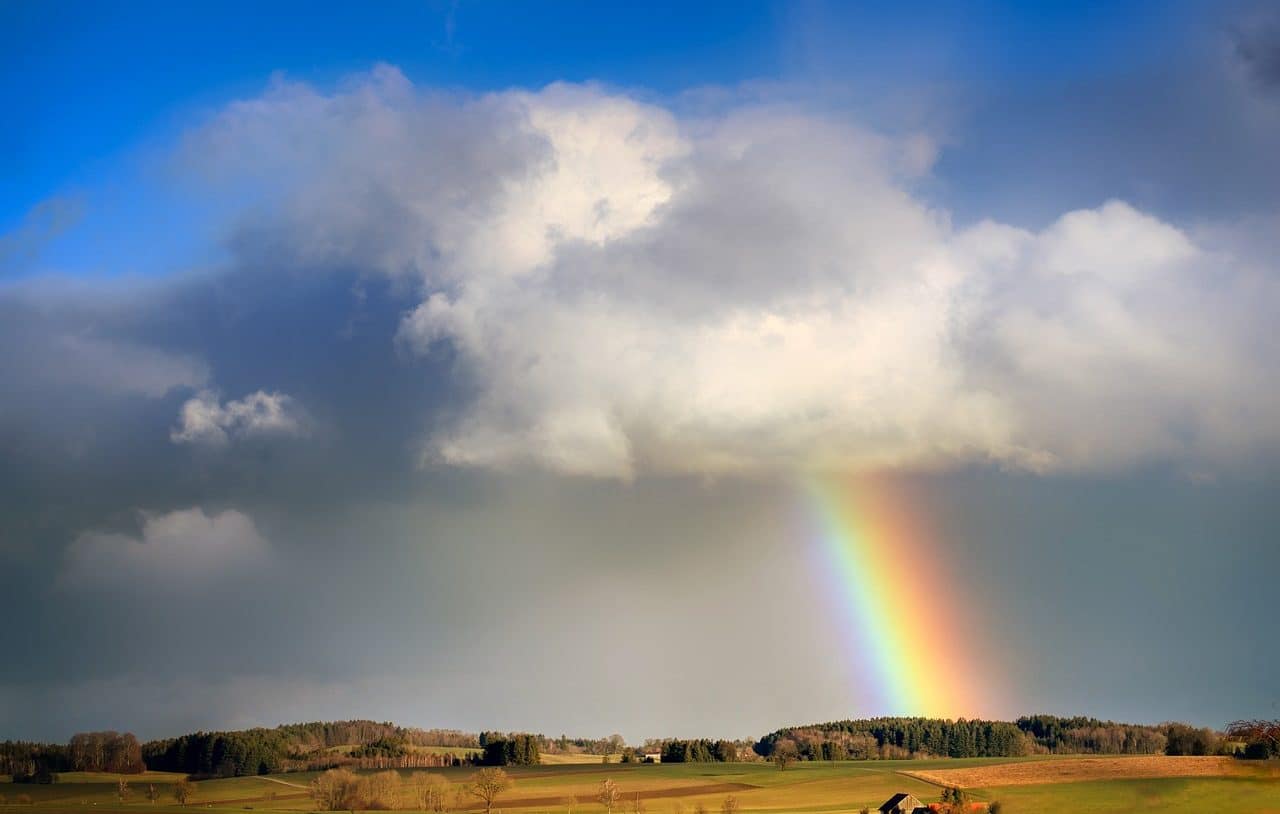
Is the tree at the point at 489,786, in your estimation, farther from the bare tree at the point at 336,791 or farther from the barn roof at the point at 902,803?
the barn roof at the point at 902,803

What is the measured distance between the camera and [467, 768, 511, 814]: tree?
165212 millimetres

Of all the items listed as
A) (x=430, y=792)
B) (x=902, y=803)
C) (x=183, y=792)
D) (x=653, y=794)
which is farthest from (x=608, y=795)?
(x=183, y=792)

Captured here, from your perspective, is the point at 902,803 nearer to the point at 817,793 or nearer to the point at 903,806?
the point at 903,806

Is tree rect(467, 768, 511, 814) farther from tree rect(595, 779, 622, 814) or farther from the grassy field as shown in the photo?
tree rect(595, 779, 622, 814)

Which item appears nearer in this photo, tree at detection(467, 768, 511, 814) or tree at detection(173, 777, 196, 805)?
tree at detection(467, 768, 511, 814)

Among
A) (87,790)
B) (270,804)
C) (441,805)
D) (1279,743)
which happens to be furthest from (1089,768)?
(87,790)

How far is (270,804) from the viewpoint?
17462 centimetres

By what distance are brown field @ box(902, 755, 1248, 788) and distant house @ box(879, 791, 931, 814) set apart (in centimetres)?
1769

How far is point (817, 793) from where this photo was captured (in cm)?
16088

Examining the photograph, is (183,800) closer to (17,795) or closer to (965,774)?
(17,795)

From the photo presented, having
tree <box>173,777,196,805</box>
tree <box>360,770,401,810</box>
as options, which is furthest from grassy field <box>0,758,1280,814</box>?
tree <box>360,770,401,810</box>

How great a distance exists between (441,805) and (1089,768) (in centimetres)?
9089

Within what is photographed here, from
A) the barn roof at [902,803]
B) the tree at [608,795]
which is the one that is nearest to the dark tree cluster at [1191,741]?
the barn roof at [902,803]

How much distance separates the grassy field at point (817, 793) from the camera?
359 ft
